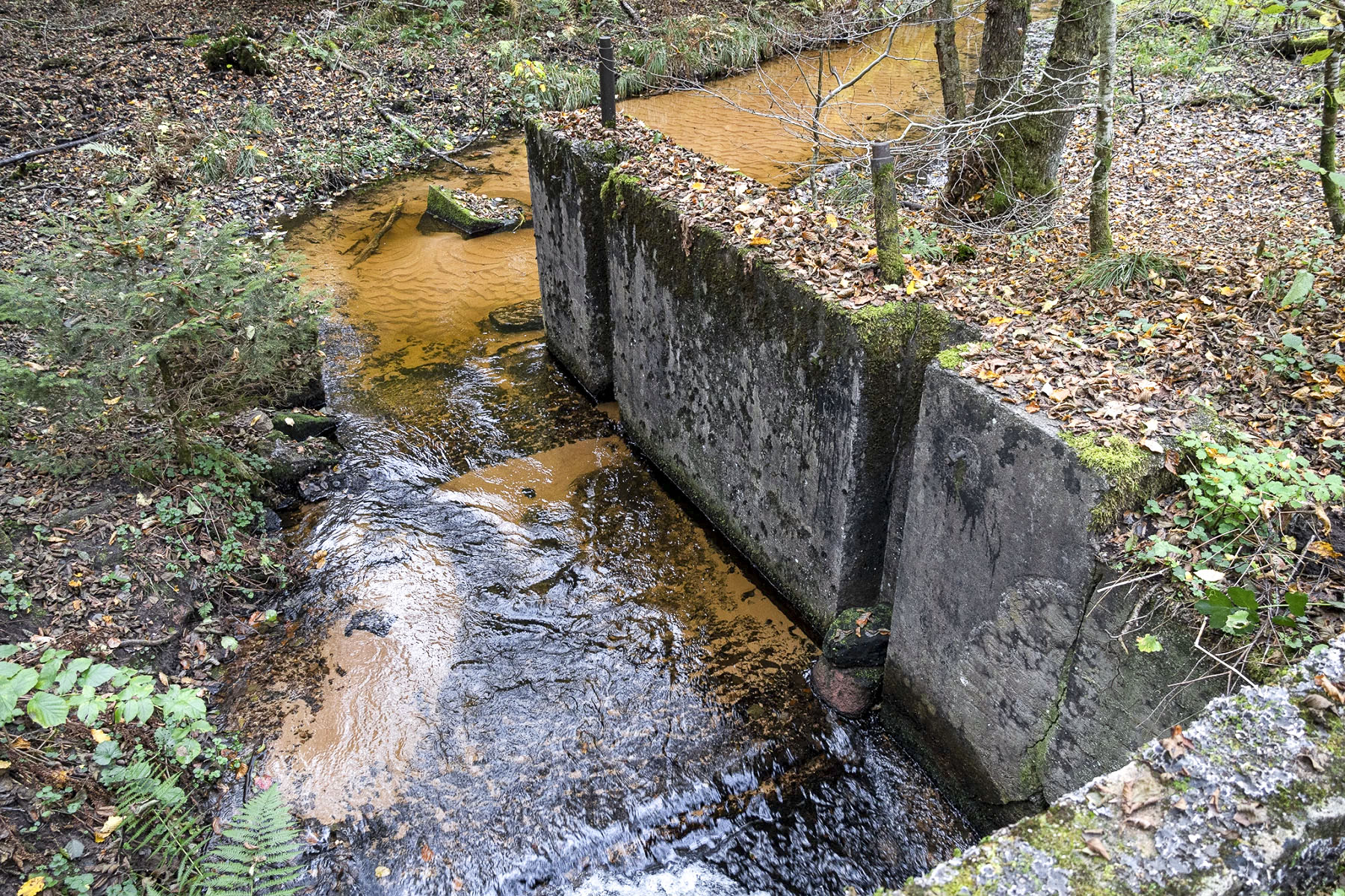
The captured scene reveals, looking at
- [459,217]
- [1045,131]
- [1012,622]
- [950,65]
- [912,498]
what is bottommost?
[459,217]

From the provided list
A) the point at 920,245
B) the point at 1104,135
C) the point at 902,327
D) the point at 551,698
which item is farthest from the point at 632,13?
the point at 551,698

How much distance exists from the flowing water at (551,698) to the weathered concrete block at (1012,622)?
527mm

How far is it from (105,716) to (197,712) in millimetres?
1290

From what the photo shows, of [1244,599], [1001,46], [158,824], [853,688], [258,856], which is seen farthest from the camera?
[1001,46]

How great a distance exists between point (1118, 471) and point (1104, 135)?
3.90 meters

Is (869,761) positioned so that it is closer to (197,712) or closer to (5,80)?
(197,712)

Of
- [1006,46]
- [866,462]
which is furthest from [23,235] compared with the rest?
[1006,46]

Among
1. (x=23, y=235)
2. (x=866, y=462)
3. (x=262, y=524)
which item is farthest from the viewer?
(x=23, y=235)

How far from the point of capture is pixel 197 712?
342 centimetres

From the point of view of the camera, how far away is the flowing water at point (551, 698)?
13.5ft

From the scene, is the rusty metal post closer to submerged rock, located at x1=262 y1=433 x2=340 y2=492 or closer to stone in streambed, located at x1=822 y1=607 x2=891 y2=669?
submerged rock, located at x1=262 y1=433 x2=340 y2=492

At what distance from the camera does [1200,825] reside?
2.02m

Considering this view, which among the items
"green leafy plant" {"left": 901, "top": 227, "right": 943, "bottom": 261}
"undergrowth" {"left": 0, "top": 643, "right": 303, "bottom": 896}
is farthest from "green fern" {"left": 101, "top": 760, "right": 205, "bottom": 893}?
"green leafy plant" {"left": 901, "top": 227, "right": 943, "bottom": 261}

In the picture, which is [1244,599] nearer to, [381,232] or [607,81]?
[607,81]
